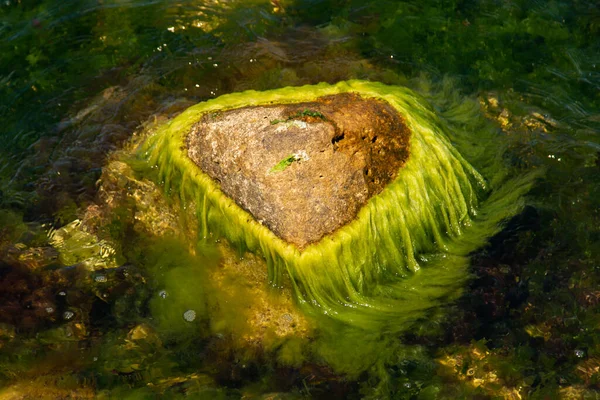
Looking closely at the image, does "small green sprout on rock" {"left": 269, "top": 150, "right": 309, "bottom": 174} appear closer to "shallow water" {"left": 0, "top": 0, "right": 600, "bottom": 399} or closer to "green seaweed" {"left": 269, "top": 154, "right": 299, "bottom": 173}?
"green seaweed" {"left": 269, "top": 154, "right": 299, "bottom": 173}

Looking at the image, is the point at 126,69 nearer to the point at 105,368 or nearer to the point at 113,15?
the point at 113,15

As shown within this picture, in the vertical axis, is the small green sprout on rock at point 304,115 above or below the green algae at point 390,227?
above

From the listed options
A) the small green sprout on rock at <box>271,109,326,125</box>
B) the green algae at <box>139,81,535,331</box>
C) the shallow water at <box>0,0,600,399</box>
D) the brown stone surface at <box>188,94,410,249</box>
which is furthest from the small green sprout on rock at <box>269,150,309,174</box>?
the shallow water at <box>0,0,600,399</box>

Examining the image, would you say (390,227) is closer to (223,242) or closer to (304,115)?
(304,115)

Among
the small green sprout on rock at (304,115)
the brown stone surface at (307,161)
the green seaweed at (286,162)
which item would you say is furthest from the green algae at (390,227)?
the small green sprout on rock at (304,115)

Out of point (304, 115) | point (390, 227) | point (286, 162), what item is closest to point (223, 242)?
point (286, 162)

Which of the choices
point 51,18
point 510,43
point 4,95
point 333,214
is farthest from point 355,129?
point 51,18

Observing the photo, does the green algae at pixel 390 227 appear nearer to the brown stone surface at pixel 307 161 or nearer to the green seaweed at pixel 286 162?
the brown stone surface at pixel 307 161
